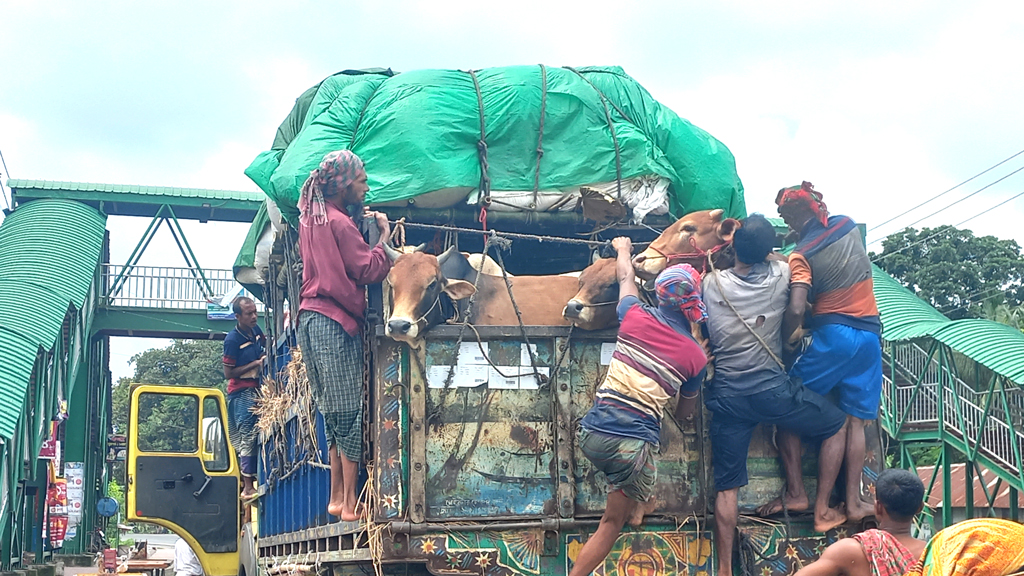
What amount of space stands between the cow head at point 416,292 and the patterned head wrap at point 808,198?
5.86 feet

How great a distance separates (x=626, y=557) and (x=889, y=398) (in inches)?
651

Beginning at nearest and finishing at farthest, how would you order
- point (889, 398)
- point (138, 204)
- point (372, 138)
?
1. point (372, 138)
2. point (889, 398)
3. point (138, 204)

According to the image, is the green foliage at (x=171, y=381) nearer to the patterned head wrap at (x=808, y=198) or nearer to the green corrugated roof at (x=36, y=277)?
the green corrugated roof at (x=36, y=277)

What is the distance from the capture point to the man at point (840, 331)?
5535mm

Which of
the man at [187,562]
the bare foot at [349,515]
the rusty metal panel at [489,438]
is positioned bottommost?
the man at [187,562]

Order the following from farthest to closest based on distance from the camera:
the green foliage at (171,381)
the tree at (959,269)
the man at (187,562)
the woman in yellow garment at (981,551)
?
the green foliage at (171,381) < the tree at (959,269) < the man at (187,562) < the woman in yellow garment at (981,551)

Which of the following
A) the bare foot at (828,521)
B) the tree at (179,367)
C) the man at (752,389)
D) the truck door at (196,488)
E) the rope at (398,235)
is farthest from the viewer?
the tree at (179,367)

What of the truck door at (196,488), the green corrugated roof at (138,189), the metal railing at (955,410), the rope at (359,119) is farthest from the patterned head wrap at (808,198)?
the green corrugated roof at (138,189)

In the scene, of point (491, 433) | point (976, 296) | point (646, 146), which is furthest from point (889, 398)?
point (491, 433)

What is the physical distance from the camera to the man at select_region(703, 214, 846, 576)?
213 inches

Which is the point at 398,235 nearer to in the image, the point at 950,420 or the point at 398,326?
the point at 398,326

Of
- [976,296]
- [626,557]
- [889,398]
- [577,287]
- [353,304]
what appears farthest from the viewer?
[976,296]

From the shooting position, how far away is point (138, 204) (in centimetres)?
2375

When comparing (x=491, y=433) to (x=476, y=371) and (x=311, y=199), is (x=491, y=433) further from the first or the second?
(x=311, y=199)
